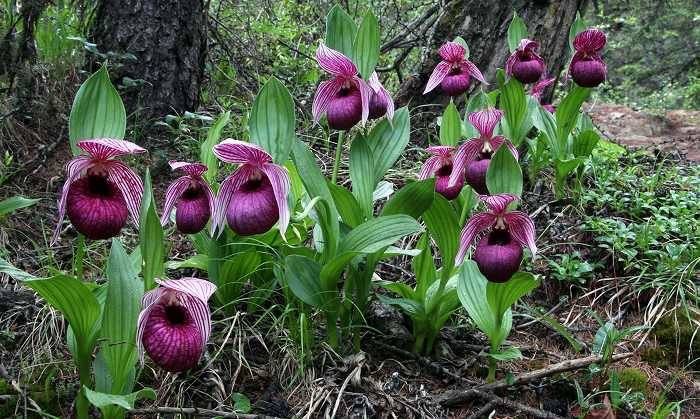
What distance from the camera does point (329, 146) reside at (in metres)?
3.43

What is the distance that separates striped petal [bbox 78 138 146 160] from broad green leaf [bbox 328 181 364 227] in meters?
0.65

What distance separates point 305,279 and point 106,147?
0.70 meters

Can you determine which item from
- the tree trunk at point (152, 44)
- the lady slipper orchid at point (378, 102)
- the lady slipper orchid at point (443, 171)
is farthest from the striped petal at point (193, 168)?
the tree trunk at point (152, 44)

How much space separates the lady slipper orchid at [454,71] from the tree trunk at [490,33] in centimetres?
99

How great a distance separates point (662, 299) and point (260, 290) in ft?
5.39

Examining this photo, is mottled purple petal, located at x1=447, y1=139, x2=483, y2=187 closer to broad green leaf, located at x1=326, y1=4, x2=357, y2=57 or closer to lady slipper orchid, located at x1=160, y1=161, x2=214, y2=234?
broad green leaf, located at x1=326, y1=4, x2=357, y2=57

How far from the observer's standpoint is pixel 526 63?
2781 millimetres

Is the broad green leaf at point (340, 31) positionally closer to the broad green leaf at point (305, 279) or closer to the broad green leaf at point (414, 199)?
the broad green leaf at point (414, 199)

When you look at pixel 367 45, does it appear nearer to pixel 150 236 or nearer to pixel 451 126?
pixel 451 126

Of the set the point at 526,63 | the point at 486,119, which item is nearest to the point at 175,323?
the point at 486,119

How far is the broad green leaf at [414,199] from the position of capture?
5.84ft

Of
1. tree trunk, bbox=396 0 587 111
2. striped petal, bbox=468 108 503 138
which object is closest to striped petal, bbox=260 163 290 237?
striped petal, bbox=468 108 503 138

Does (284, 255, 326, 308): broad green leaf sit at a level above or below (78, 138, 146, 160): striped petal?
below

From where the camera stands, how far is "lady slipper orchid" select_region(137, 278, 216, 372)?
129cm
